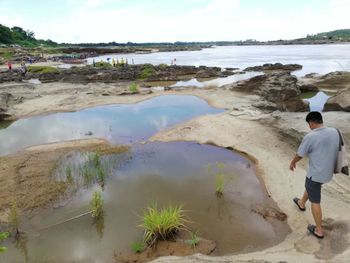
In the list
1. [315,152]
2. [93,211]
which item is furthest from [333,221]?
[93,211]

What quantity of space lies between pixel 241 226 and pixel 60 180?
18.4 ft

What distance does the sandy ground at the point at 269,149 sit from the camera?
557 centimetres

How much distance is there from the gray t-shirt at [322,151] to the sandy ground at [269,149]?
1.26m

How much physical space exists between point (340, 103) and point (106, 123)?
1126 cm

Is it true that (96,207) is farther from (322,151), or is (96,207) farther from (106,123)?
(106,123)

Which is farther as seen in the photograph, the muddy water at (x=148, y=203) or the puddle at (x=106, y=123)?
the puddle at (x=106, y=123)

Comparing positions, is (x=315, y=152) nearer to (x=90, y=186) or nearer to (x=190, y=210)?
(x=190, y=210)

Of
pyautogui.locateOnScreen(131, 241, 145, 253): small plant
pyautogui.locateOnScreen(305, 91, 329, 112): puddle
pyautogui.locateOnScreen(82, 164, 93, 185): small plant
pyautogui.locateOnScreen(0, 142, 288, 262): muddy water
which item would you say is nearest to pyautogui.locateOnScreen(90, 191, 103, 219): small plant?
pyautogui.locateOnScreen(0, 142, 288, 262): muddy water

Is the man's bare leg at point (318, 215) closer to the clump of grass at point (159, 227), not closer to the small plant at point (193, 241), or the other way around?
the small plant at point (193, 241)

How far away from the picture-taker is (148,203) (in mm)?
8312

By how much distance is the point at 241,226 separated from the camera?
7164 mm

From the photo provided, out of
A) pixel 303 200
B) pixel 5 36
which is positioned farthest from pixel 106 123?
pixel 5 36

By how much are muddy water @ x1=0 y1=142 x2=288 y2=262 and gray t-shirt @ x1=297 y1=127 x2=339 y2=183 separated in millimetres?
1813

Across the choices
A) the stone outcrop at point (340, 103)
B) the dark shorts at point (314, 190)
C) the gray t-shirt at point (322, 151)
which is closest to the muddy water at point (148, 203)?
the dark shorts at point (314, 190)
